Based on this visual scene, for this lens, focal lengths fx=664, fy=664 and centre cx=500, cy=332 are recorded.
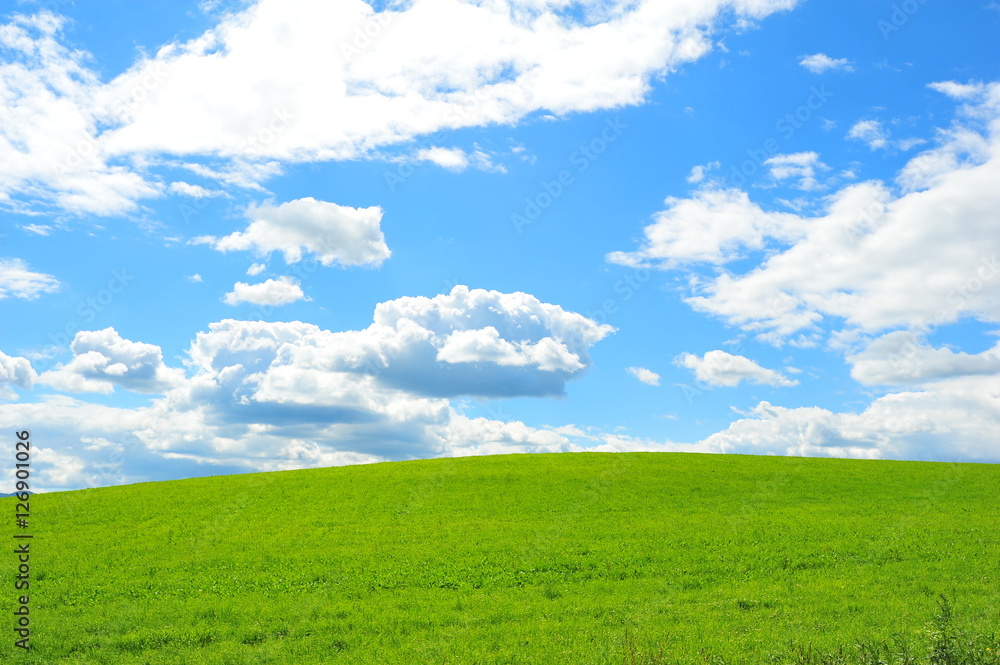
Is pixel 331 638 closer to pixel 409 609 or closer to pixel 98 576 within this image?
pixel 409 609

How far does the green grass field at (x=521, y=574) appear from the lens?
55.0ft

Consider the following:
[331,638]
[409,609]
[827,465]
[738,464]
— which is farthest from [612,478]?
[331,638]

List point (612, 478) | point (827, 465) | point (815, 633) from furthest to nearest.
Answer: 1. point (827, 465)
2. point (612, 478)
3. point (815, 633)

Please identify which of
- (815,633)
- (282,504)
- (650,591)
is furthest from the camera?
(282,504)

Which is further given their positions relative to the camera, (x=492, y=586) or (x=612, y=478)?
(x=612, y=478)

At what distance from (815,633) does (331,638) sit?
12.5 meters

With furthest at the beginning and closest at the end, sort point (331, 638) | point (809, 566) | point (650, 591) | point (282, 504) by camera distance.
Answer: point (282, 504) < point (809, 566) < point (650, 591) < point (331, 638)

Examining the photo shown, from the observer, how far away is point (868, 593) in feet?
66.8

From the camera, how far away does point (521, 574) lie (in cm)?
2428

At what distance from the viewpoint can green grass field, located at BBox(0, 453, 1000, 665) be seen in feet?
55.0

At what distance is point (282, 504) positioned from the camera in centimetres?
4262

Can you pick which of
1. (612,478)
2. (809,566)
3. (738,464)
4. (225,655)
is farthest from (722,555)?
(738,464)

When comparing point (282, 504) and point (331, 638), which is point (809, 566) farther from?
point (282, 504)

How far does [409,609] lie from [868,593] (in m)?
14.1
